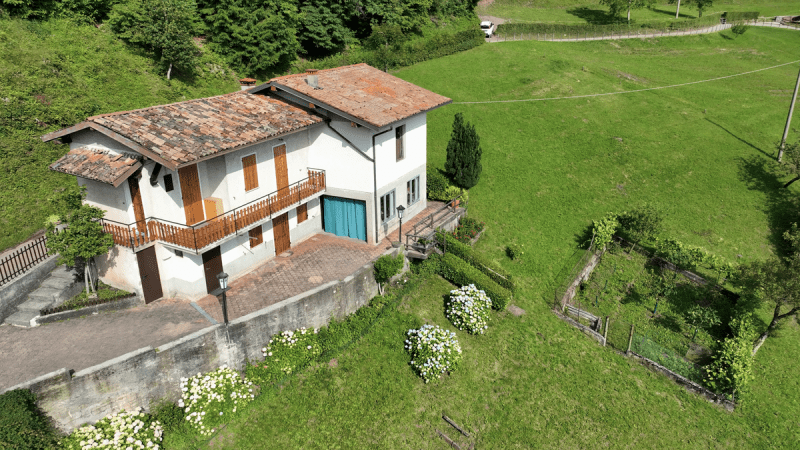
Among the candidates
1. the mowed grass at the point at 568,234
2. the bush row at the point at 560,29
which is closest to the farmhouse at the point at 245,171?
the mowed grass at the point at 568,234

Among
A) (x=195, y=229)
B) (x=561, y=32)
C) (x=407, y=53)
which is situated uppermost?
(x=561, y=32)

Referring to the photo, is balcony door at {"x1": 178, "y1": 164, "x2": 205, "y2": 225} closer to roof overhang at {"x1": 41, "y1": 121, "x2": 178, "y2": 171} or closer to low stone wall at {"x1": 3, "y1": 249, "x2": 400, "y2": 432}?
roof overhang at {"x1": 41, "y1": 121, "x2": 178, "y2": 171}

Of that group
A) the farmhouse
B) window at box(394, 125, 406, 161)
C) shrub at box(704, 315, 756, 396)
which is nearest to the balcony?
the farmhouse

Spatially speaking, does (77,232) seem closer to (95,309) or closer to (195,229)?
(95,309)

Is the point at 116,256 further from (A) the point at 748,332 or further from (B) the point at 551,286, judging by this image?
(A) the point at 748,332

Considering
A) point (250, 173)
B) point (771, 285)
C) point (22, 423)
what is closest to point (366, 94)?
point (250, 173)

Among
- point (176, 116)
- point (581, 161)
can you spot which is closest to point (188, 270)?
point (176, 116)
